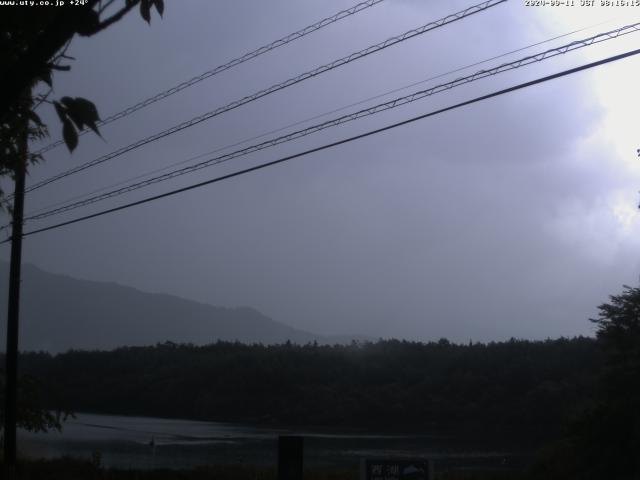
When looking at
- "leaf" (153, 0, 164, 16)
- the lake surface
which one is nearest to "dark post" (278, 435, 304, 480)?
"leaf" (153, 0, 164, 16)

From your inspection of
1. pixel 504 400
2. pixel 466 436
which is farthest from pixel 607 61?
pixel 504 400

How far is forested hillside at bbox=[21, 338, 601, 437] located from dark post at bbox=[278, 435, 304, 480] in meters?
31.7

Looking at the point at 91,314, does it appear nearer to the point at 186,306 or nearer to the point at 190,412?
the point at 186,306

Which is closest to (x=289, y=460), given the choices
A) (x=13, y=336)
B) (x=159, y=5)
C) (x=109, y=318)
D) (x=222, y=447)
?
(x=159, y=5)

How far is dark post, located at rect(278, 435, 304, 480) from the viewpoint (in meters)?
9.63

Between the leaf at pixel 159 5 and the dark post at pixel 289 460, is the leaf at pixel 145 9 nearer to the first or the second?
the leaf at pixel 159 5

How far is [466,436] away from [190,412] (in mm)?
23057

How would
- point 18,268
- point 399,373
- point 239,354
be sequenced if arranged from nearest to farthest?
point 18,268
point 399,373
point 239,354

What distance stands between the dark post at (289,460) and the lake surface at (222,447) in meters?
14.0

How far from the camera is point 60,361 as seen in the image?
59.2 m

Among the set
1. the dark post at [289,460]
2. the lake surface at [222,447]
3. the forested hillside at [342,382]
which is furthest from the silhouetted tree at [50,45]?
the forested hillside at [342,382]

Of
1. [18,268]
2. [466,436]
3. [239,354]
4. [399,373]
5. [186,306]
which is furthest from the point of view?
[186,306]

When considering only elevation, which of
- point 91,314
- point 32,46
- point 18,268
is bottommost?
point 32,46

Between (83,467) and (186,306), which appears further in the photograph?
(186,306)
